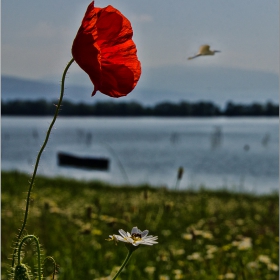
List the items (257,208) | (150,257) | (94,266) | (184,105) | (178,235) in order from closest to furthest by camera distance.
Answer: (94,266), (150,257), (178,235), (257,208), (184,105)

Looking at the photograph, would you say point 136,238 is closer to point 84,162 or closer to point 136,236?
point 136,236

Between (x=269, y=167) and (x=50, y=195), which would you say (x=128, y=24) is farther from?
(x=269, y=167)

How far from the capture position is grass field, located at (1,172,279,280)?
111 inches

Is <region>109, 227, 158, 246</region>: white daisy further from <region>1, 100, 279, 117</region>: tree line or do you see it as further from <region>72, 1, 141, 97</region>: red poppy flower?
<region>1, 100, 279, 117</region>: tree line

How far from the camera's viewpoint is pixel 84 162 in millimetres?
25938

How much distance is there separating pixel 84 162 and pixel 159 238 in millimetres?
22395

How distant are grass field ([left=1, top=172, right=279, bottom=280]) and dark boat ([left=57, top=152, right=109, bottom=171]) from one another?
1777 centimetres

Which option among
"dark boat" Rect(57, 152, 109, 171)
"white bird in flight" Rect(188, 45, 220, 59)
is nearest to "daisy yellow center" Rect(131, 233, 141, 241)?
"white bird in flight" Rect(188, 45, 220, 59)

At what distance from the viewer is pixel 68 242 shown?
151 inches

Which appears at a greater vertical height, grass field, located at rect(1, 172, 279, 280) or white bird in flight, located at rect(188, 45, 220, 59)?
white bird in flight, located at rect(188, 45, 220, 59)

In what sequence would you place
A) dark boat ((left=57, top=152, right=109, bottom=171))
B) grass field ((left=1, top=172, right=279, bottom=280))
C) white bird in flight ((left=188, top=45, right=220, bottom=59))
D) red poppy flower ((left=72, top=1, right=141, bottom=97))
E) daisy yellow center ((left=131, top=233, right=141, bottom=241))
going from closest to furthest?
red poppy flower ((left=72, top=1, right=141, bottom=97)), daisy yellow center ((left=131, top=233, right=141, bottom=241)), white bird in flight ((left=188, top=45, right=220, bottom=59)), grass field ((left=1, top=172, right=279, bottom=280)), dark boat ((left=57, top=152, right=109, bottom=171))

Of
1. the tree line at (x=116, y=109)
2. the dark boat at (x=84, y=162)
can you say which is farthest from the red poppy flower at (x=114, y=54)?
the tree line at (x=116, y=109)

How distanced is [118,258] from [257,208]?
329cm

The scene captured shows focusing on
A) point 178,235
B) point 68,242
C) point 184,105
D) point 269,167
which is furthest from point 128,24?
point 184,105
